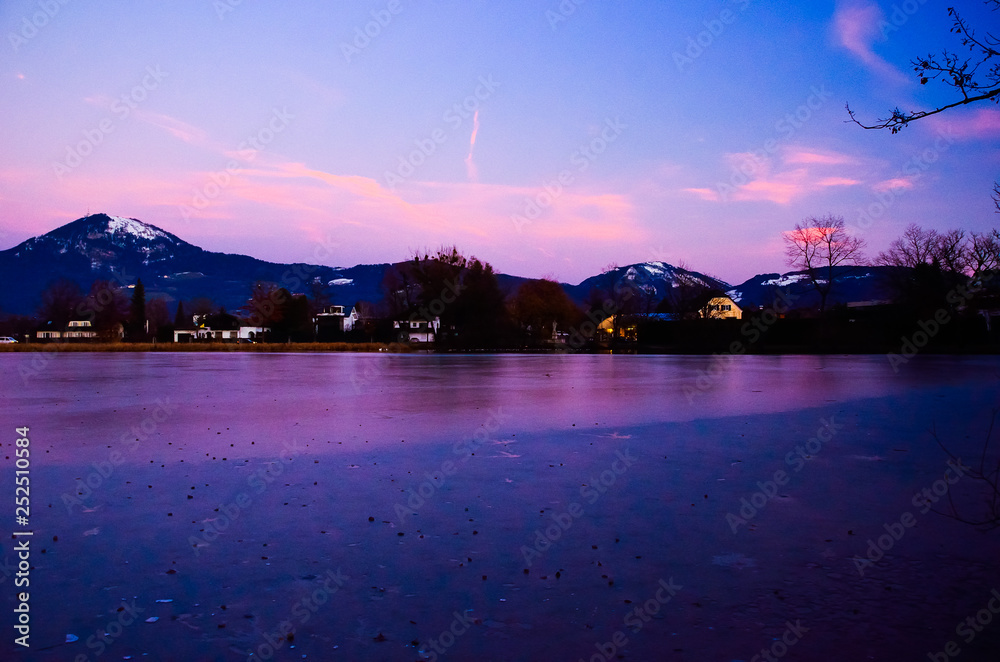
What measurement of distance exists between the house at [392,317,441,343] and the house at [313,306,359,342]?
35.1ft

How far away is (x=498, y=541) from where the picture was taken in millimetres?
5609

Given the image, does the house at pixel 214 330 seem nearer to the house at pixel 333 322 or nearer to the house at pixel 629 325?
the house at pixel 333 322

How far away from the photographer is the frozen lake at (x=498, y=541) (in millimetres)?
3879

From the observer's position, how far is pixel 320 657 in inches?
142

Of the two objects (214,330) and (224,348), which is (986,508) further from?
(214,330)

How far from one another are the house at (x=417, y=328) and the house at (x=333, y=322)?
10.7 meters

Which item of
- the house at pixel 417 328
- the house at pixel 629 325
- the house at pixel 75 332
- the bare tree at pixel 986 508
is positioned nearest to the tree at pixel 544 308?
the house at pixel 629 325

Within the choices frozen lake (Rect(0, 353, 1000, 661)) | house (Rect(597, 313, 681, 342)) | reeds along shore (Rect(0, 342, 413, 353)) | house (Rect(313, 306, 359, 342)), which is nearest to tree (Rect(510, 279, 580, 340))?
house (Rect(597, 313, 681, 342))

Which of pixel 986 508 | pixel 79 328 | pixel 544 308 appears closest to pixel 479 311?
pixel 544 308

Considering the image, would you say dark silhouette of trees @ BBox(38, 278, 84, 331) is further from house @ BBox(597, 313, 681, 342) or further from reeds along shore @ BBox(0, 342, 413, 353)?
house @ BBox(597, 313, 681, 342)

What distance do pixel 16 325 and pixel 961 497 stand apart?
476ft

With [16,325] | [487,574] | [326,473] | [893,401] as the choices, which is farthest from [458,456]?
[16,325]

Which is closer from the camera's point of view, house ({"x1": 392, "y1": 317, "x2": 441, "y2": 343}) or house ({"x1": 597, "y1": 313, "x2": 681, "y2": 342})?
house ({"x1": 597, "y1": 313, "x2": 681, "y2": 342})

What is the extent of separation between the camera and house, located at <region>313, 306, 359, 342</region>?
9294 cm
